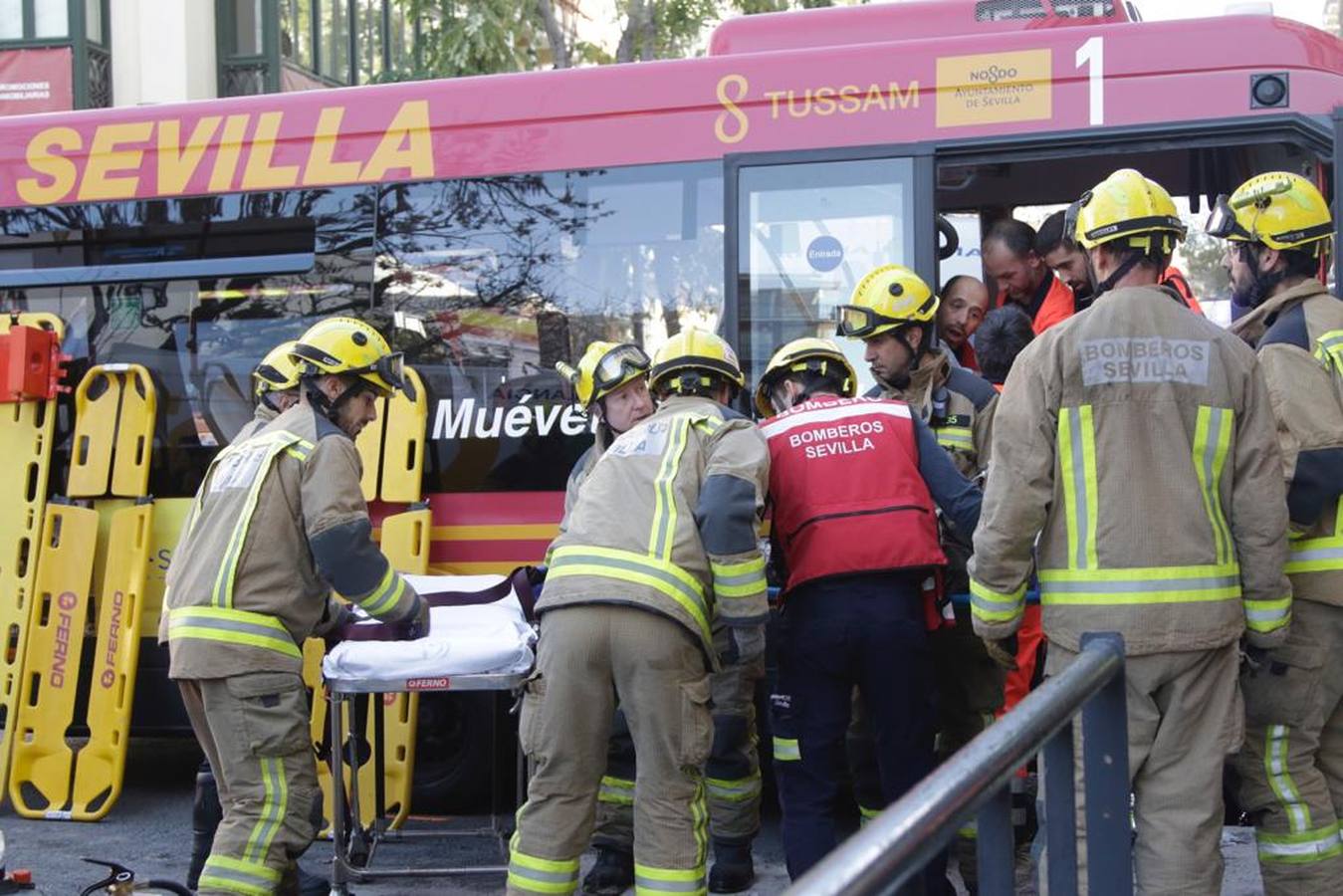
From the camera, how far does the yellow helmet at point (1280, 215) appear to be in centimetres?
448

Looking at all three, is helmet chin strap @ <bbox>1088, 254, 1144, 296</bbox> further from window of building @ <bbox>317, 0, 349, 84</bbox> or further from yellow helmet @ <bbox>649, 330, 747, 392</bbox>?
window of building @ <bbox>317, 0, 349, 84</bbox>

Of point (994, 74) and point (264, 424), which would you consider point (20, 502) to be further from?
point (994, 74)

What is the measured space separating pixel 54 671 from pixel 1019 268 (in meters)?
4.35

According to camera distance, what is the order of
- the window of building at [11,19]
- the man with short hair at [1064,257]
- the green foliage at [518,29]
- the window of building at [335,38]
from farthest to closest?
the window of building at [335,38] < the window of building at [11,19] < the green foliage at [518,29] < the man with short hair at [1064,257]

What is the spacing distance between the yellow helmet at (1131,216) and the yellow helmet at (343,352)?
2229 millimetres

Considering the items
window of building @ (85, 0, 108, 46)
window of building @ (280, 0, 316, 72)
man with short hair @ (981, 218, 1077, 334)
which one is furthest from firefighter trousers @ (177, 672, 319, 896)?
window of building @ (280, 0, 316, 72)

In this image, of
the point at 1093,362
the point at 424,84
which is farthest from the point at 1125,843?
the point at 424,84

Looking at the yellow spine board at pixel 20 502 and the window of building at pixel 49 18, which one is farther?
the window of building at pixel 49 18

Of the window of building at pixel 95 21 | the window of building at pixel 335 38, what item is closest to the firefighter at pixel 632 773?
the window of building at pixel 95 21

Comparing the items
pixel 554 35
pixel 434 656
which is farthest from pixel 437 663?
pixel 554 35

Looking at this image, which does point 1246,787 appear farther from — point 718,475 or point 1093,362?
point 718,475

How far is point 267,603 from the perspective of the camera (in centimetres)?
484

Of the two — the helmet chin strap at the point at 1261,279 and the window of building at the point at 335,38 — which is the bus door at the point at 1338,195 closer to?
the helmet chin strap at the point at 1261,279

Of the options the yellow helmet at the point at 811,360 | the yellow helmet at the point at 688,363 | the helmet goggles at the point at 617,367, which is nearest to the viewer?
the yellow helmet at the point at 688,363
